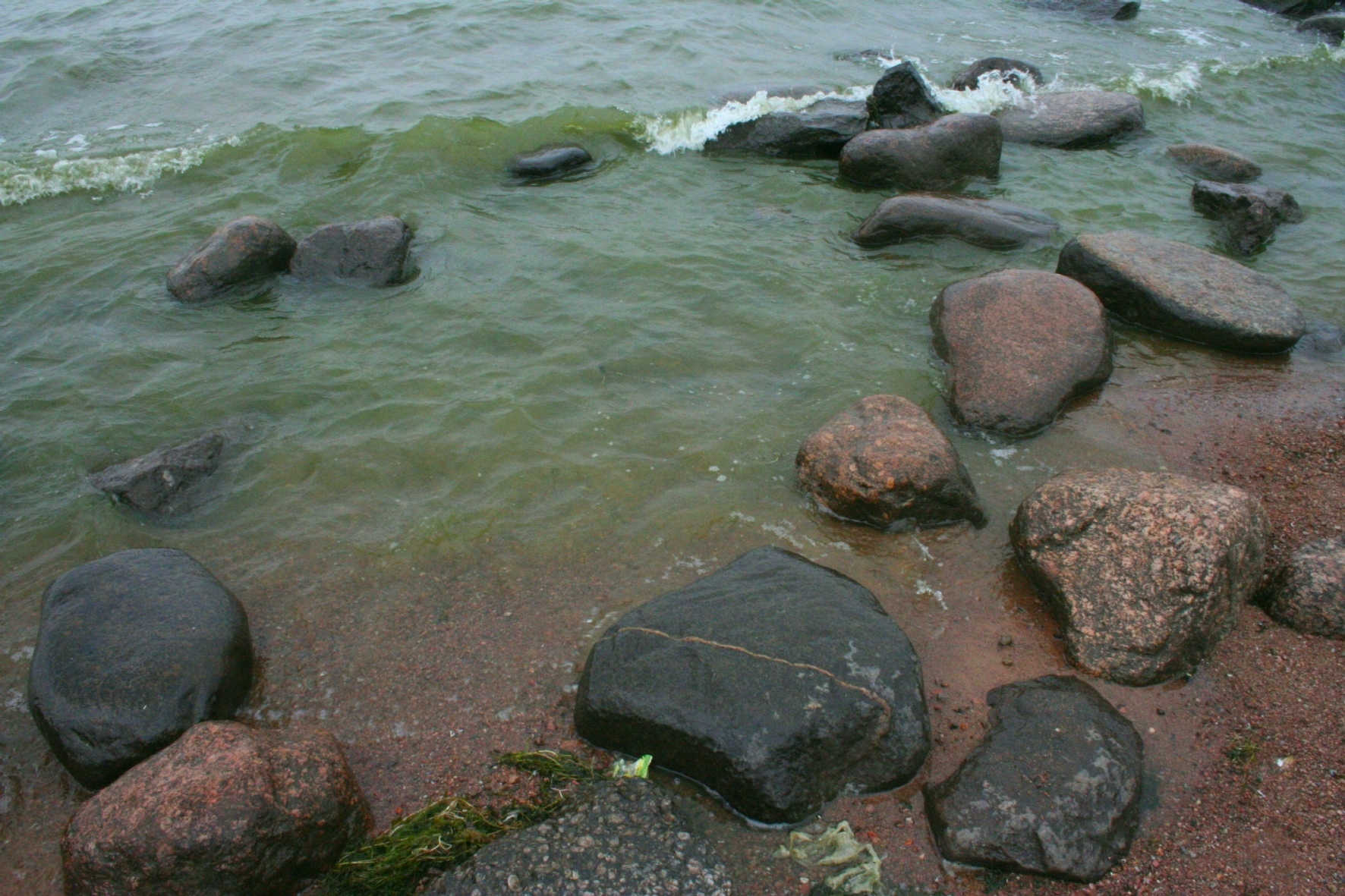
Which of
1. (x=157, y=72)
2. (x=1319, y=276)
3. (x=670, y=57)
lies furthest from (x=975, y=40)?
(x=157, y=72)

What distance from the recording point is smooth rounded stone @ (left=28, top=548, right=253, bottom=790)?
420 cm

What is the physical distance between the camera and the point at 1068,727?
13.6 ft

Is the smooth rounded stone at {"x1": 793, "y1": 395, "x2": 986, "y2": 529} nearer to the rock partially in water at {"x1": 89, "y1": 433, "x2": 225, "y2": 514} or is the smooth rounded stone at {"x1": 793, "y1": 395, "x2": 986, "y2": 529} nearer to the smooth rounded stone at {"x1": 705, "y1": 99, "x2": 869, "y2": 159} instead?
the rock partially in water at {"x1": 89, "y1": 433, "x2": 225, "y2": 514}

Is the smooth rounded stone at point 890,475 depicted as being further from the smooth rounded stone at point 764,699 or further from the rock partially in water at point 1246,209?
the rock partially in water at point 1246,209

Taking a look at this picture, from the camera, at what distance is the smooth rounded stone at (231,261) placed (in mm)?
8156

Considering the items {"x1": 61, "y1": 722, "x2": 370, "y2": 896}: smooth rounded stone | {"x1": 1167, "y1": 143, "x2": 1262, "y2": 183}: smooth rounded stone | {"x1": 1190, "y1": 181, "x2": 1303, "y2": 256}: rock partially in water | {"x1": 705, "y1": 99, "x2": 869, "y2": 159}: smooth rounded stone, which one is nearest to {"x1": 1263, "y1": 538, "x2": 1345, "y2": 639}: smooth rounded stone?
{"x1": 61, "y1": 722, "x2": 370, "y2": 896}: smooth rounded stone

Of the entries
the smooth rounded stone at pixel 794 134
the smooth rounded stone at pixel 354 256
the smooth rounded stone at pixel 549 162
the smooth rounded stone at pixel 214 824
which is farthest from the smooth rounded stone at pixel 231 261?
the smooth rounded stone at pixel 794 134

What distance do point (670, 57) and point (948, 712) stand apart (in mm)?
12812

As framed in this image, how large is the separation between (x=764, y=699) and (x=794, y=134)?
8.81m

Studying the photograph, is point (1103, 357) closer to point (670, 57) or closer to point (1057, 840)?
point (1057, 840)

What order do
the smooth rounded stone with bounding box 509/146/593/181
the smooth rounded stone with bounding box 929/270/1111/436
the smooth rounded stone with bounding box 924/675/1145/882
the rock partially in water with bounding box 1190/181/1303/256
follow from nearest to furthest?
the smooth rounded stone with bounding box 924/675/1145/882, the smooth rounded stone with bounding box 929/270/1111/436, the rock partially in water with bounding box 1190/181/1303/256, the smooth rounded stone with bounding box 509/146/593/181

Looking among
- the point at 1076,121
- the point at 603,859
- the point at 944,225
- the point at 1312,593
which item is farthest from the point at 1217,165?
the point at 603,859

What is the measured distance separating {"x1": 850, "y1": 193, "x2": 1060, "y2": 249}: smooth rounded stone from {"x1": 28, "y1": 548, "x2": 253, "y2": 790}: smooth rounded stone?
7004mm

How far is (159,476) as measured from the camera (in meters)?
5.94
